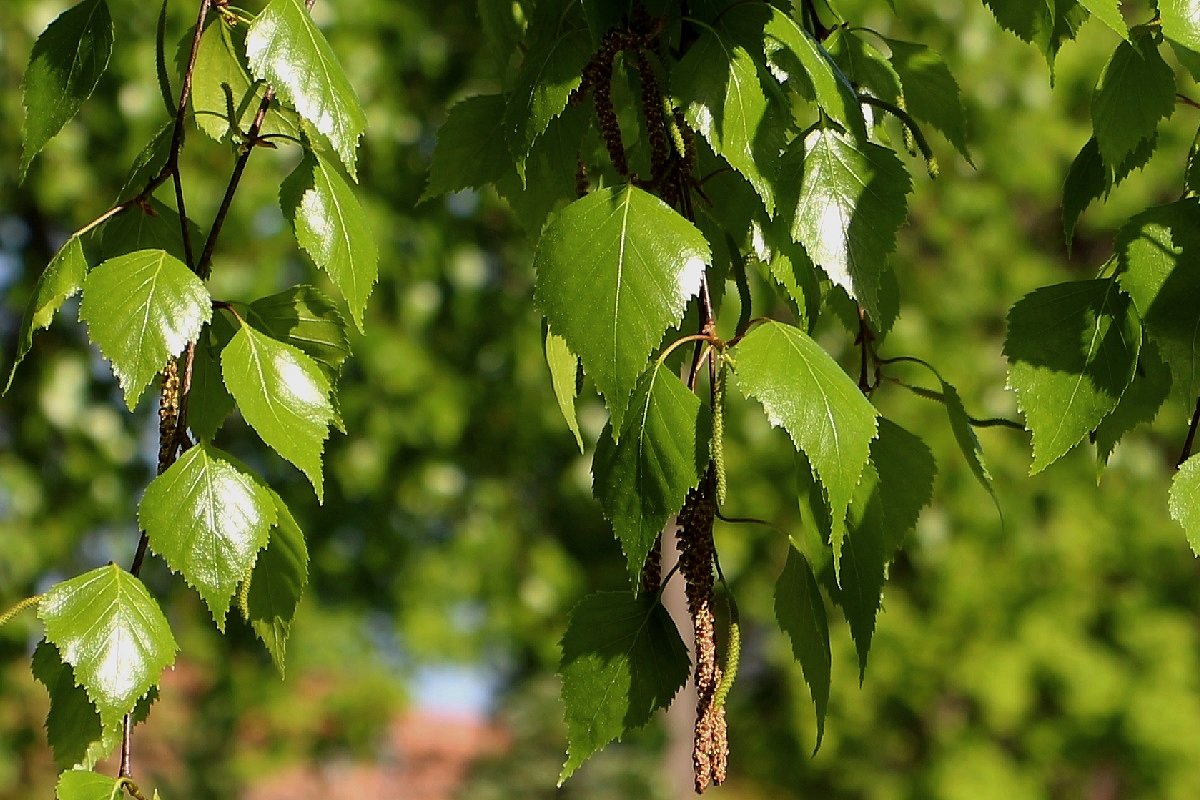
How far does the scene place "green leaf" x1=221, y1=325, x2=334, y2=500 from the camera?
781mm

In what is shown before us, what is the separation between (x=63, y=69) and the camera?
89cm

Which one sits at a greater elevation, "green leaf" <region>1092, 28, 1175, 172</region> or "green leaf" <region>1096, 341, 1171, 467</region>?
"green leaf" <region>1092, 28, 1175, 172</region>

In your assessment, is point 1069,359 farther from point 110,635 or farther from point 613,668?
point 110,635

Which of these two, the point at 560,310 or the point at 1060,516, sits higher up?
the point at 560,310

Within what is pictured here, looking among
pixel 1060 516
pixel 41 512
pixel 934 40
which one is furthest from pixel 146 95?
Answer: pixel 1060 516

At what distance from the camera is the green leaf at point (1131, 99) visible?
961 millimetres

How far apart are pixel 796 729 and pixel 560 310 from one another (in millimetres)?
3599

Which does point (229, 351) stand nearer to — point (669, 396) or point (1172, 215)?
point (669, 396)

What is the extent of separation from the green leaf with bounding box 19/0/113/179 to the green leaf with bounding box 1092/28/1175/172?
0.63m

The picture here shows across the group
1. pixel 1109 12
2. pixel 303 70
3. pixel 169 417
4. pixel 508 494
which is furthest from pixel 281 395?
pixel 508 494

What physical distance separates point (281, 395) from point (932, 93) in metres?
0.57

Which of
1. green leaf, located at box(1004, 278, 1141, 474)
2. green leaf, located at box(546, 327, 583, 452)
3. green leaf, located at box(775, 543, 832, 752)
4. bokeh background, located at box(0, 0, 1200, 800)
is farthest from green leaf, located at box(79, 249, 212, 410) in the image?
bokeh background, located at box(0, 0, 1200, 800)

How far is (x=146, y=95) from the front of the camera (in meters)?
3.19

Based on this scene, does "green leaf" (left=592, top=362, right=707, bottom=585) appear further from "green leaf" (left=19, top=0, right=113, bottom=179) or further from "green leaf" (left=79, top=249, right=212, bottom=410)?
"green leaf" (left=19, top=0, right=113, bottom=179)
